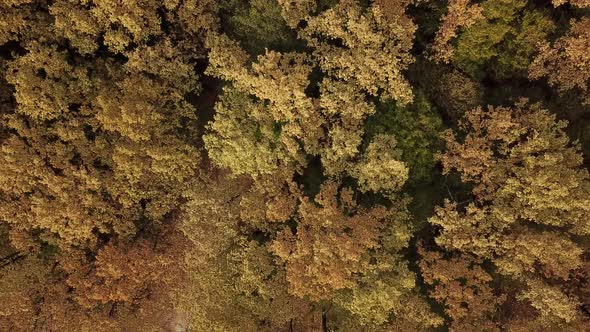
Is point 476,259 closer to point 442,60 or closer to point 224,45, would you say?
point 442,60

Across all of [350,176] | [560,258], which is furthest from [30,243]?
[560,258]

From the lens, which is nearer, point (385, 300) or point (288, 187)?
point (385, 300)

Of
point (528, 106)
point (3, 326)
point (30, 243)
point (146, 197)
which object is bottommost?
point (3, 326)

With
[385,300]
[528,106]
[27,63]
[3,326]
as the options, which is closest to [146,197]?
[27,63]

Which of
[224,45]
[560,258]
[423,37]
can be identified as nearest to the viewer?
[560,258]

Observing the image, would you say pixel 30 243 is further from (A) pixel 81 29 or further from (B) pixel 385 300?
(B) pixel 385 300

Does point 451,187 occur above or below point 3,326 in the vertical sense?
above

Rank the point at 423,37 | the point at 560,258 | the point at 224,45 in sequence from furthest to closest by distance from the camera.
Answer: the point at 423,37
the point at 224,45
the point at 560,258
